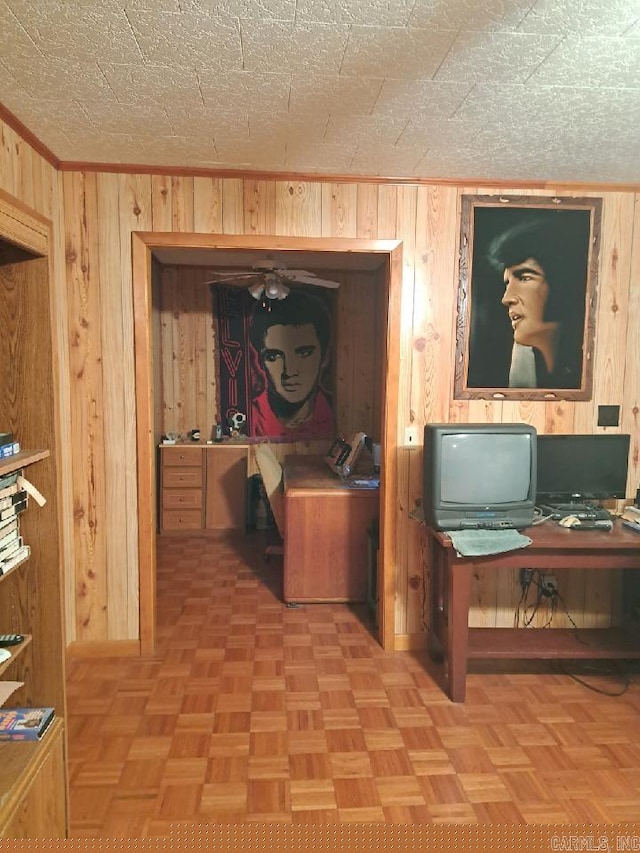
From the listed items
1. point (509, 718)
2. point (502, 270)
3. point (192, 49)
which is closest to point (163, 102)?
point (192, 49)

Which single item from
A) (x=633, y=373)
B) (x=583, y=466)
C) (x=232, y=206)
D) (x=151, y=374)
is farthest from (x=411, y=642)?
(x=232, y=206)

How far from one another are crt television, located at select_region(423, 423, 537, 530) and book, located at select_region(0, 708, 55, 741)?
1656 millimetres

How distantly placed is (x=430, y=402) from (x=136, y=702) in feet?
6.43

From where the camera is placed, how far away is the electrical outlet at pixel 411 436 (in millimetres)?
2973

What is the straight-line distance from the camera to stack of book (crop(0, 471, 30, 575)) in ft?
5.19

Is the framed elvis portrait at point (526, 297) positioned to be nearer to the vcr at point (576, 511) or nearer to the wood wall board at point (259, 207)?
the vcr at point (576, 511)

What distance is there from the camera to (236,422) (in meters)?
→ 5.30

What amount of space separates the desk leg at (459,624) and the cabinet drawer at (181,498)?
3.01m

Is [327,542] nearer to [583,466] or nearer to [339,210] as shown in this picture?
[583,466]

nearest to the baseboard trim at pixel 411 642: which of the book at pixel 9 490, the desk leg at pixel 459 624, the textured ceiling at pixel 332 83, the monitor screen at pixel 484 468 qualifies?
the desk leg at pixel 459 624

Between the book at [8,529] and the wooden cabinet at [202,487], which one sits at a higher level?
the book at [8,529]

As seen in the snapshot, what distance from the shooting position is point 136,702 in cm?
255

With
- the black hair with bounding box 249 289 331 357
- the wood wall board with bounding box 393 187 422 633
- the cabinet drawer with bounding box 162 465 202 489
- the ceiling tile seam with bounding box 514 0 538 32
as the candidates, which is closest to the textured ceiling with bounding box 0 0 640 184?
the ceiling tile seam with bounding box 514 0 538 32

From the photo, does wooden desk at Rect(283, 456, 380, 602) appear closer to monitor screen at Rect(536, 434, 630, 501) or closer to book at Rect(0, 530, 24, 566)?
monitor screen at Rect(536, 434, 630, 501)
